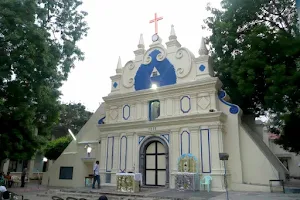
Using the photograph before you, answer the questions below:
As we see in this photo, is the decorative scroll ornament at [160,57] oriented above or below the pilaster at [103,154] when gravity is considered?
above

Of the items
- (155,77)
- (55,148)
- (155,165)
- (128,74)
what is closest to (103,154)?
(155,165)

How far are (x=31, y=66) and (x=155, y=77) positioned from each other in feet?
23.7

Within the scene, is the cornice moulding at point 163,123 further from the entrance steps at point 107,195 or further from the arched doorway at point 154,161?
the entrance steps at point 107,195

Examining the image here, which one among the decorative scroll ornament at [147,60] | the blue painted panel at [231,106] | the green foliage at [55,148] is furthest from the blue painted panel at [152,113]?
the green foliage at [55,148]

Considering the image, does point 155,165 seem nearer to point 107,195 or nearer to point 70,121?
point 107,195

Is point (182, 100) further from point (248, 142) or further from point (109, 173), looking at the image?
point (109, 173)

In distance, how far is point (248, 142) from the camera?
13273mm

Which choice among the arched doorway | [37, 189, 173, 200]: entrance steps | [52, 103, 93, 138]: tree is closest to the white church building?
the arched doorway

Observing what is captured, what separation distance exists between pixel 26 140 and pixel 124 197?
23.9ft

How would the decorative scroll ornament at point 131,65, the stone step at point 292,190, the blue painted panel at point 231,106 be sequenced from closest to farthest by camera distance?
1. the stone step at point 292,190
2. the blue painted panel at point 231,106
3. the decorative scroll ornament at point 131,65

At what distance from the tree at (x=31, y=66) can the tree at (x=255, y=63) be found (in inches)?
331

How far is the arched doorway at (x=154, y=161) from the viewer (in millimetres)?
14453

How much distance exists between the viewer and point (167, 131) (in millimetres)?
14688

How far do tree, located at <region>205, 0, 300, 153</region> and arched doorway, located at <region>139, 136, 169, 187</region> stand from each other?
546cm
